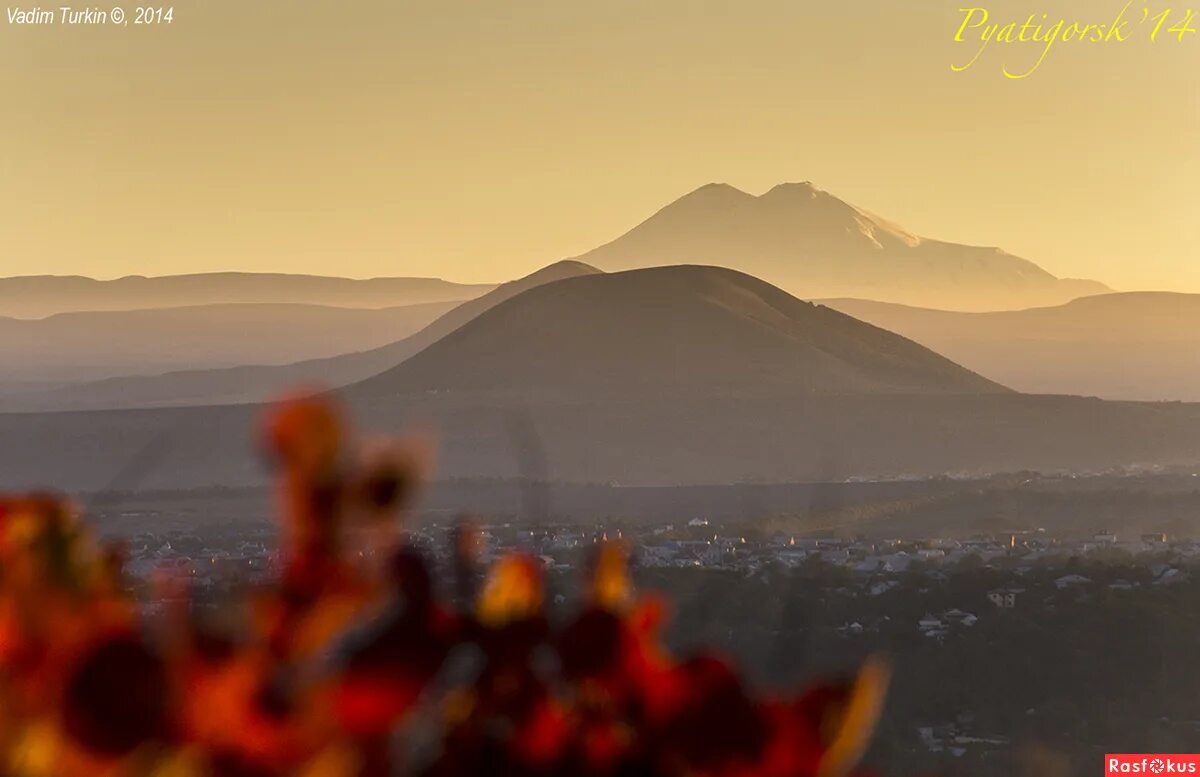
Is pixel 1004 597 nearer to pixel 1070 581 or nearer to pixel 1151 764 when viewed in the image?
pixel 1070 581

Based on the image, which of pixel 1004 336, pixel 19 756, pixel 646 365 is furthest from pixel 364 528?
pixel 1004 336

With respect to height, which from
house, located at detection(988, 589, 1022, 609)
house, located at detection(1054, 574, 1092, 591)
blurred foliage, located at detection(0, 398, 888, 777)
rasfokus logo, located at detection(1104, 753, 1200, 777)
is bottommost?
rasfokus logo, located at detection(1104, 753, 1200, 777)

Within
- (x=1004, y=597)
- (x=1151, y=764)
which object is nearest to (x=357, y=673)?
(x=1151, y=764)

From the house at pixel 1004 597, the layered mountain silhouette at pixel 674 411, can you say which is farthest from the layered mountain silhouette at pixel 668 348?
the house at pixel 1004 597

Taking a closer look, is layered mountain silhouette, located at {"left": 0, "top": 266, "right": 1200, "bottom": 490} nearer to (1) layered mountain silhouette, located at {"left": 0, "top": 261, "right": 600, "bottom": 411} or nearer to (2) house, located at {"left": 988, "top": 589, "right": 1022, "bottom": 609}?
(1) layered mountain silhouette, located at {"left": 0, "top": 261, "right": 600, "bottom": 411}

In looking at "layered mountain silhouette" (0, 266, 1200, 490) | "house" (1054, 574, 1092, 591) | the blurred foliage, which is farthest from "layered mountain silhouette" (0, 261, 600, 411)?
the blurred foliage

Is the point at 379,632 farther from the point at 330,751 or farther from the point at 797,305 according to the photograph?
the point at 797,305
